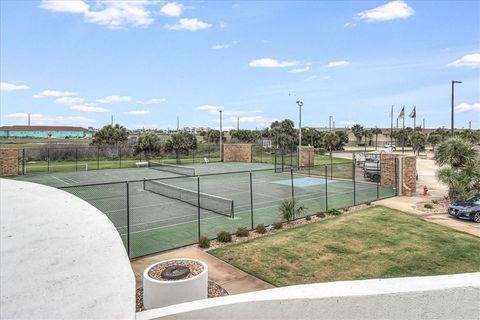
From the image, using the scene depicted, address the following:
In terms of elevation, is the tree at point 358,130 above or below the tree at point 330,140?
above

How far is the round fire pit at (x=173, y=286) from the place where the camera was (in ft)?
25.0

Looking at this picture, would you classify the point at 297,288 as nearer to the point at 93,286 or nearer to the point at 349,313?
the point at 349,313

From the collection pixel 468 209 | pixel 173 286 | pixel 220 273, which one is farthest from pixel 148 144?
pixel 173 286

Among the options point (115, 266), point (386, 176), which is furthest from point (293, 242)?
point (386, 176)

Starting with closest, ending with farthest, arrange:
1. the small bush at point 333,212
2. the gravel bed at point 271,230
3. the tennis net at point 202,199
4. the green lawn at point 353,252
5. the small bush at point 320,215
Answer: the green lawn at point 353,252 → the gravel bed at point 271,230 → the small bush at point 320,215 → the small bush at point 333,212 → the tennis net at point 202,199

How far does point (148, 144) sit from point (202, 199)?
30499mm

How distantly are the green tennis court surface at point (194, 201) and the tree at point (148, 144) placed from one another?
15.2 m

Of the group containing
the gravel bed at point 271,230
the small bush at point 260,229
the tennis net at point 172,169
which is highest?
the tennis net at point 172,169

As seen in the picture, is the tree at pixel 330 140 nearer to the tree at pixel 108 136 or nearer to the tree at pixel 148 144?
the tree at pixel 148 144

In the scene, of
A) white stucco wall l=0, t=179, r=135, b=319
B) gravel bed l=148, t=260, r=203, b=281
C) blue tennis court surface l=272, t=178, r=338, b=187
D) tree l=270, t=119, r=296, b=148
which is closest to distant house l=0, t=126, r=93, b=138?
tree l=270, t=119, r=296, b=148

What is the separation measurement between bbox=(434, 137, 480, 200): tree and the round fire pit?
20374mm

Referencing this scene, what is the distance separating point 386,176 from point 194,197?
52.1 feet

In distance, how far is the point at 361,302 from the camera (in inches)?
135

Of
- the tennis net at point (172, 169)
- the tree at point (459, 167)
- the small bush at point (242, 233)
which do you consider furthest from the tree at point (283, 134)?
the small bush at point (242, 233)
